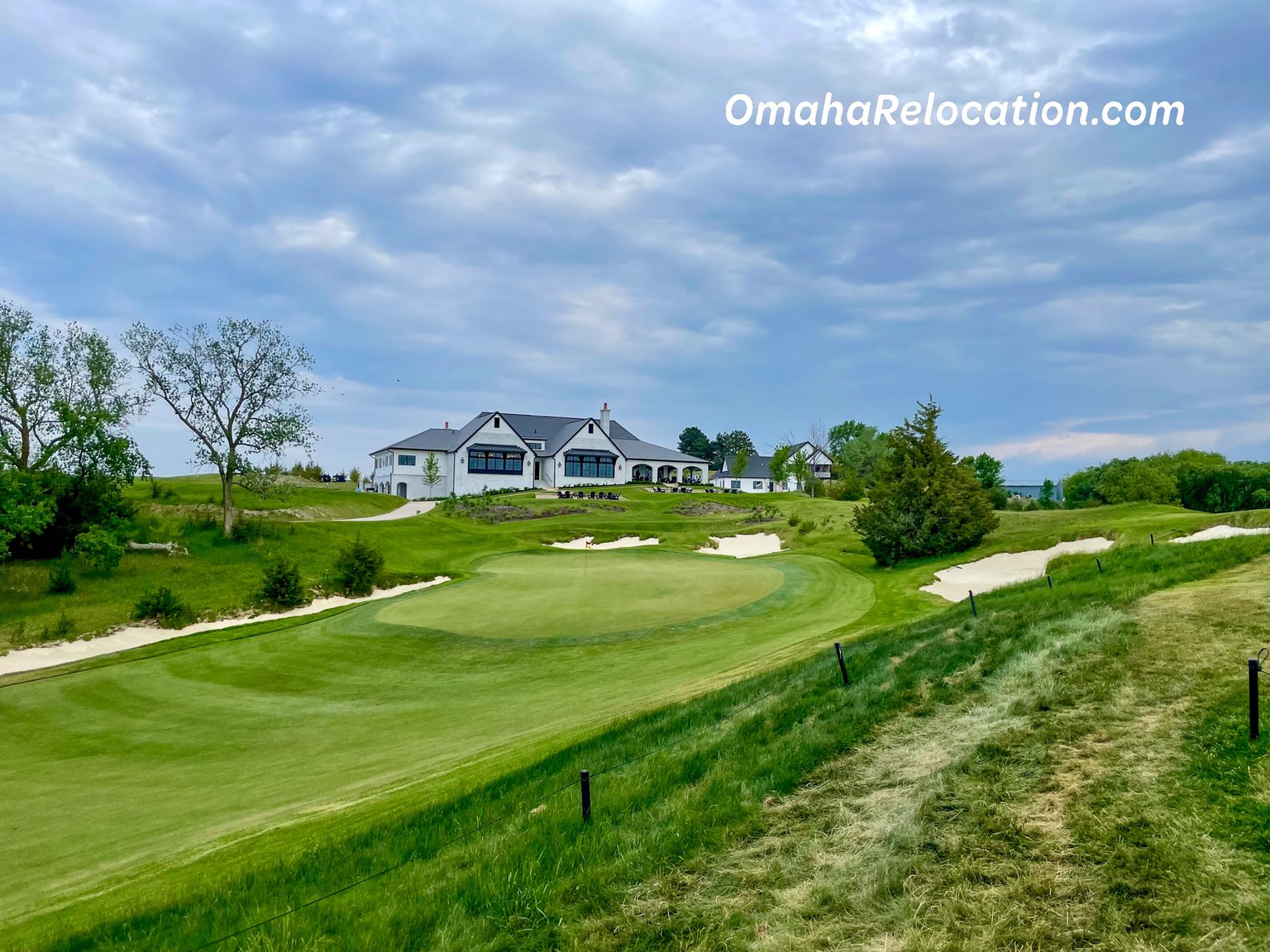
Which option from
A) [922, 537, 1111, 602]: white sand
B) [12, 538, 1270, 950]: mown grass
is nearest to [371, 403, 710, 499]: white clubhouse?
[922, 537, 1111, 602]: white sand

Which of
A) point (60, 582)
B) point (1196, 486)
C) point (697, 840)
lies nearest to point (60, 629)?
point (60, 582)

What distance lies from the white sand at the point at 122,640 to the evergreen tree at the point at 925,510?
2228 centimetres

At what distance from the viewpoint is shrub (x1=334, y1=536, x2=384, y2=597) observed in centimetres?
3362

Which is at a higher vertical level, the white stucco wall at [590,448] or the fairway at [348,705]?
the white stucco wall at [590,448]

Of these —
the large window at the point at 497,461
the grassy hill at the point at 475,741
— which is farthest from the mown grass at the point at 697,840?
the large window at the point at 497,461

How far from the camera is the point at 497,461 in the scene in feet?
284

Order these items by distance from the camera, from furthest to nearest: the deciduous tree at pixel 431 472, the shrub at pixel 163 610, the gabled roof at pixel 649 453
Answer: the gabled roof at pixel 649 453 < the deciduous tree at pixel 431 472 < the shrub at pixel 163 610

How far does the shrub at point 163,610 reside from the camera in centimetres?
2881

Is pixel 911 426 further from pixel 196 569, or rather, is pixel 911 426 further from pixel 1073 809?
pixel 196 569

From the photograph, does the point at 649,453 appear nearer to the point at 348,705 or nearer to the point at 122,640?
the point at 122,640

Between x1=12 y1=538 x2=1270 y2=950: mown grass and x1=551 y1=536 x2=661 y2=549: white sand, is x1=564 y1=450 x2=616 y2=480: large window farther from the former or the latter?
x1=12 y1=538 x2=1270 y2=950: mown grass

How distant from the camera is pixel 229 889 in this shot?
7.24 metres

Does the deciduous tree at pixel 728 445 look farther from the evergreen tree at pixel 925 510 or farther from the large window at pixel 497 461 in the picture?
the evergreen tree at pixel 925 510

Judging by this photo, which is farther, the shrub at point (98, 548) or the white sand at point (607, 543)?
the white sand at point (607, 543)
